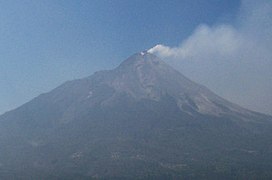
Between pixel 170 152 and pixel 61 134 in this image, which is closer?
pixel 170 152

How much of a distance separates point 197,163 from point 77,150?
4433cm

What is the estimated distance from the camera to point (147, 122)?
19438cm

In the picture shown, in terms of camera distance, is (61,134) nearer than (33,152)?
No

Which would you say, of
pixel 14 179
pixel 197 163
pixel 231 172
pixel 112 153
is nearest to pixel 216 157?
pixel 197 163

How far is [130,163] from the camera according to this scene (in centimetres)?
14650

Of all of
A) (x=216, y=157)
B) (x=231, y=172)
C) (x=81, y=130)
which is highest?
(x=81, y=130)

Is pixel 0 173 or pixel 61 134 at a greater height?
pixel 61 134

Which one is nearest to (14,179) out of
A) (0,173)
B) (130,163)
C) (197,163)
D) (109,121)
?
(0,173)

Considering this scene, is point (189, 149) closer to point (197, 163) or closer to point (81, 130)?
point (197, 163)

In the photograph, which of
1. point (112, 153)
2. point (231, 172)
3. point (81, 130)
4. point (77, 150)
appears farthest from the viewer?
point (81, 130)

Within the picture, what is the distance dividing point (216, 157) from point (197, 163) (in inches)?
410

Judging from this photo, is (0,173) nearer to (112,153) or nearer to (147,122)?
(112,153)

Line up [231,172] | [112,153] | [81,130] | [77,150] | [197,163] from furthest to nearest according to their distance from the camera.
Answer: [81,130], [77,150], [112,153], [197,163], [231,172]

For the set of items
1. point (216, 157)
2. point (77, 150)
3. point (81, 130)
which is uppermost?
point (81, 130)
